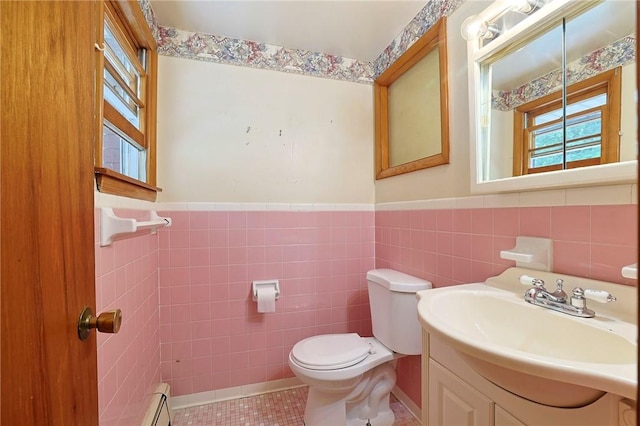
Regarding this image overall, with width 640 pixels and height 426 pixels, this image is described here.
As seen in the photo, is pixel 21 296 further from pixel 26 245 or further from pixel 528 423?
pixel 528 423

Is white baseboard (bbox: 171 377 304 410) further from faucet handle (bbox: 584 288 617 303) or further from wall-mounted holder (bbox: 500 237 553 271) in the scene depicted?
faucet handle (bbox: 584 288 617 303)

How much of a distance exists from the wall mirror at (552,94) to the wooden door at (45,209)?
1.20 m

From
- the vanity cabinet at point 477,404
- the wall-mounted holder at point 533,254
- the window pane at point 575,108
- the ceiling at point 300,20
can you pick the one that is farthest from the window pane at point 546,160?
the ceiling at point 300,20

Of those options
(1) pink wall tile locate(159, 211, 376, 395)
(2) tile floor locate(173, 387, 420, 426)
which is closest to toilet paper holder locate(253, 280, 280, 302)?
(1) pink wall tile locate(159, 211, 376, 395)

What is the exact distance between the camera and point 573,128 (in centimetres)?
86

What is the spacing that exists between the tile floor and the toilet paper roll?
585mm

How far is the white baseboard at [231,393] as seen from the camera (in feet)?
5.47

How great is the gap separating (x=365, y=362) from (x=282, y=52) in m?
1.94

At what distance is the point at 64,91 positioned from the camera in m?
0.47

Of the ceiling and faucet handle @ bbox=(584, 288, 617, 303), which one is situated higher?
the ceiling

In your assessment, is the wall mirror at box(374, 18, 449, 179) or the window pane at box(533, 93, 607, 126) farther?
the wall mirror at box(374, 18, 449, 179)

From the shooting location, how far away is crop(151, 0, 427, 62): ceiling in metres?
1.46

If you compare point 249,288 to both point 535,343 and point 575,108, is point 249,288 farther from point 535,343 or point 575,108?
point 575,108

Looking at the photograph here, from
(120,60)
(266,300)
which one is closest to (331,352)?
(266,300)
